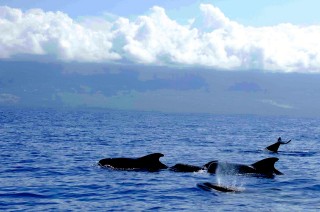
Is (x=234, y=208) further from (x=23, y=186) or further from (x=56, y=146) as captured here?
(x=56, y=146)

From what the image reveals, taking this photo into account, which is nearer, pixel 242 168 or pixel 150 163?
pixel 242 168

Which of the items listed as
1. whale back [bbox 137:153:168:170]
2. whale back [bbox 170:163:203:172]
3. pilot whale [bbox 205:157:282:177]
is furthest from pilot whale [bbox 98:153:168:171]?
pilot whale [bbox 205:157:282:177]

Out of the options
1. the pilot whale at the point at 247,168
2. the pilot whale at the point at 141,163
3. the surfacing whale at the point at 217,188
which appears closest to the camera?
the surfacing whale at the point at 217,188

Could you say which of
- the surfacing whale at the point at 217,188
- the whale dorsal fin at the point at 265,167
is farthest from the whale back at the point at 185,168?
the surfacing whale at the point at 217,188

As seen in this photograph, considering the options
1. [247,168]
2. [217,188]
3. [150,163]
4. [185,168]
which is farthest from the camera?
[150,163]

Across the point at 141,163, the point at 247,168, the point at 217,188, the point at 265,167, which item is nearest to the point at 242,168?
the point at 247,168

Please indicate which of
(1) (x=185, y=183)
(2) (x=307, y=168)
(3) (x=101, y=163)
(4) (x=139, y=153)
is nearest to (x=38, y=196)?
(1) (x=185, y=183)

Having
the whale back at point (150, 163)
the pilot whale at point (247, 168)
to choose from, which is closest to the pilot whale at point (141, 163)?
the whale back at point (150, 163)

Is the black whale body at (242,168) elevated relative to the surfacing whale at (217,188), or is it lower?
elevated

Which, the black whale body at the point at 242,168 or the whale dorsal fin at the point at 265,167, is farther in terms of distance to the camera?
the whale dorsal fin at the point at 265,167

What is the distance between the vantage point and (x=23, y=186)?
28.7 metres

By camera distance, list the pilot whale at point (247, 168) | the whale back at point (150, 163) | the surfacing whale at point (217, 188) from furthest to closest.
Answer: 1. the whale back at point (150, 163)
2. the pilot whale at point (247, 168)
3. the surfacing whale at point (217, 188)

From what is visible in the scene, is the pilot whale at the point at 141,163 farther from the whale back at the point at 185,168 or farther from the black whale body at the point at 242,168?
the black whale body at the point at 242,168

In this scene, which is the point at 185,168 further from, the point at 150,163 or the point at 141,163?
the point at 141,163
